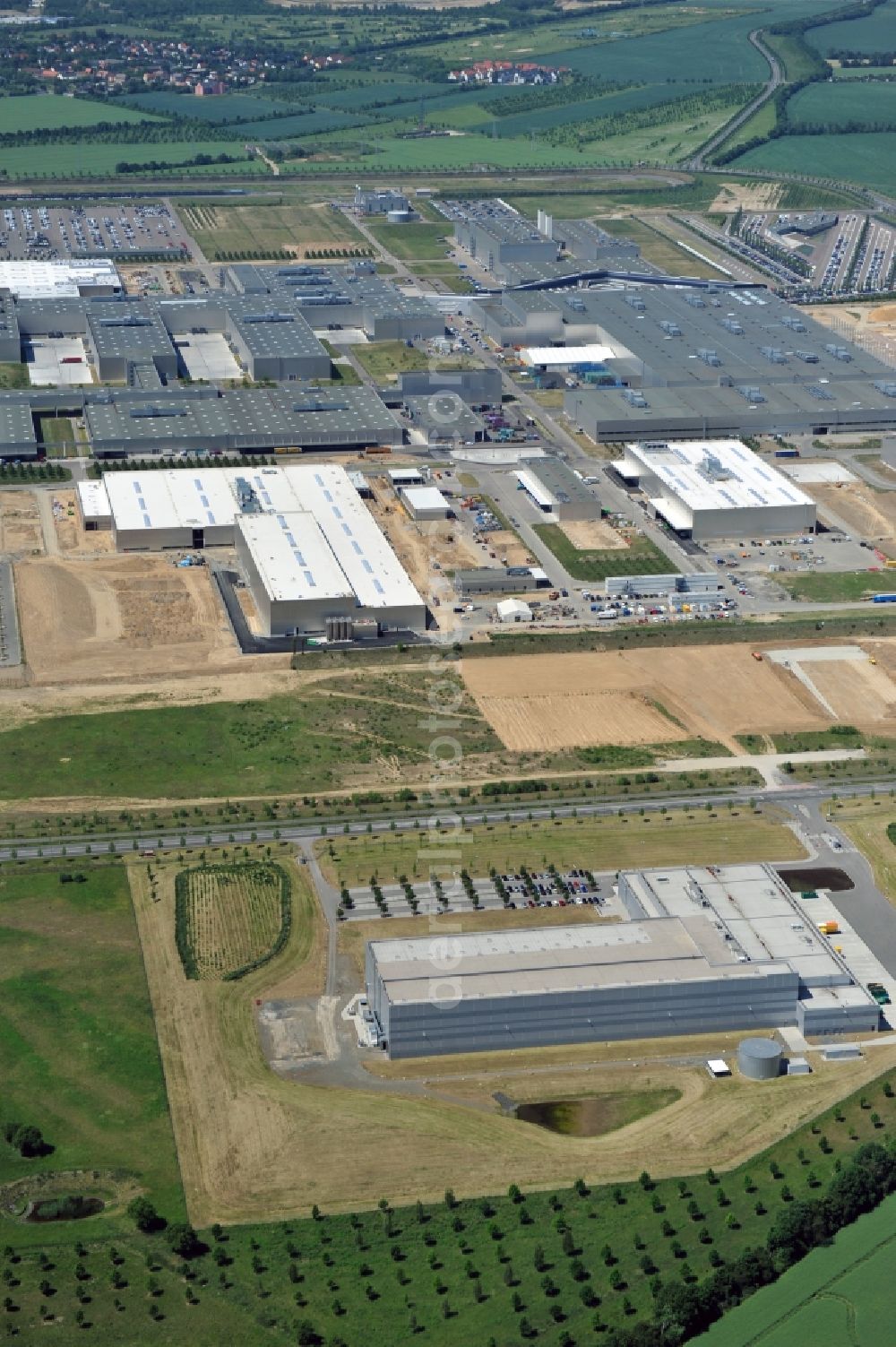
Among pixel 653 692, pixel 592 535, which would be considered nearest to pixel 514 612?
pixel 653 692

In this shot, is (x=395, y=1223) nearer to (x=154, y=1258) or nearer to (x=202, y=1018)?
(x=154, y=1258)

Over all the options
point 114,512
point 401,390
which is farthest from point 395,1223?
point 401,390

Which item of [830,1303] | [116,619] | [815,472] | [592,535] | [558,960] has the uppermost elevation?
[558,960]

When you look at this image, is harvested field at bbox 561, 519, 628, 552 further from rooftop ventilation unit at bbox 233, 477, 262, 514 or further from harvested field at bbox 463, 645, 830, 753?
rooftop ventilation unit at bbox 233, 477, 262, 514

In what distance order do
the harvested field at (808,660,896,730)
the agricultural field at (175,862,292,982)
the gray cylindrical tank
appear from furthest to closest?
the harvested field at (808,660,896,730), the agricultural field at (175,862,292,982), the gray cylindrical tank

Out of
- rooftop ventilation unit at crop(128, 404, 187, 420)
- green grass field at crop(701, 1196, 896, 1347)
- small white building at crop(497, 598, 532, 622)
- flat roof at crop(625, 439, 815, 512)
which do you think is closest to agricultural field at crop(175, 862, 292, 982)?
green grass field at crop(701, 1196, 896, 1347)

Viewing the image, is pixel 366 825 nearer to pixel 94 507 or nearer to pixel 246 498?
pixel 246 498

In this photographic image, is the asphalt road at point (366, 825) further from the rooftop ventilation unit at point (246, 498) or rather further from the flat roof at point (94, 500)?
the flat roof at point (94, 500)

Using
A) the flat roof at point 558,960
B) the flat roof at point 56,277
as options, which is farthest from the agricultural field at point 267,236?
the flat roof at point 558,960
